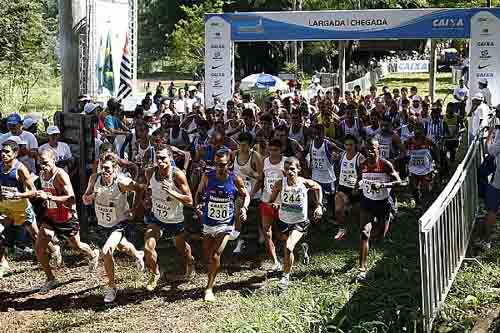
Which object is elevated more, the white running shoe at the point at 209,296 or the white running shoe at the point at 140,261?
the white running shoe at the point at 140,261

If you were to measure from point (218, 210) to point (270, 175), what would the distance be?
121 cm

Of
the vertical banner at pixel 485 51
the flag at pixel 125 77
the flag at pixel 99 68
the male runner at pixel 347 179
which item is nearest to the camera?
the male runner at pixel 347 179

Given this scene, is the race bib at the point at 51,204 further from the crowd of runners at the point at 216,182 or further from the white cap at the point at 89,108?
the white cap at the point at 89,108

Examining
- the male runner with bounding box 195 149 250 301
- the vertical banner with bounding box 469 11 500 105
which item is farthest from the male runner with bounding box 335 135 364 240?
the vertical banner with bounding box 469 11 500 105

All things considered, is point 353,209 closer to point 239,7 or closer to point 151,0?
point 239,7

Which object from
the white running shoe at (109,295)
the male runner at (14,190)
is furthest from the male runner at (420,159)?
the male runner at (14,190)

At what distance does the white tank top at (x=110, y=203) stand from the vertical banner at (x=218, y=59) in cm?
966

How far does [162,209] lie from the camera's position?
8422mm

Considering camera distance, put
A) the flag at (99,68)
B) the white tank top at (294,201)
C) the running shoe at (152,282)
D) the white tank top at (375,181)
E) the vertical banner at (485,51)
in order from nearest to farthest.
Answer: the white tank top at (294,201) < the running shoe at (152,282) < the white tank top at (375,181) < the flag at (99,68) < the vertical banner at (485,51)

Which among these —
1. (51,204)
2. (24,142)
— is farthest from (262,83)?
(51,204)

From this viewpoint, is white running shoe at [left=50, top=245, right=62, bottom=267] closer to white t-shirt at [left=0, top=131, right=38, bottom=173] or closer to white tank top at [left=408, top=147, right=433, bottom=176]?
white t-shirt at [left=0, top=131, right=38, bottom=173]

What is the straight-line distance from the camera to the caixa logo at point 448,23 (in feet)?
53.5

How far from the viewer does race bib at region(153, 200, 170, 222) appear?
8.40m

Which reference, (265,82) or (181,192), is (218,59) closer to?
(181,192)
